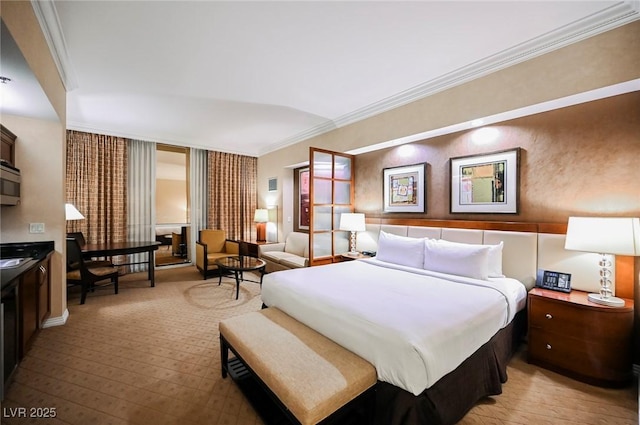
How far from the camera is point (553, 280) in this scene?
7.89ft

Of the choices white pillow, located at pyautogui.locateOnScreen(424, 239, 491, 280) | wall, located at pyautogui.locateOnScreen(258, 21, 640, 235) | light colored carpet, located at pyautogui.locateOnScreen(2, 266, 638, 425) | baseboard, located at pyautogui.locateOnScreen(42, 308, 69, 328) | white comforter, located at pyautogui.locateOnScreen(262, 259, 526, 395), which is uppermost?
wall, located at pyautogui.locateOnScreen(258, 21, 640, 235)

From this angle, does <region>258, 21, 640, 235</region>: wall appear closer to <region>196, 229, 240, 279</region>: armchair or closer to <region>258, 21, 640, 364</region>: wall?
<region>258, 21, 640, 364</region>: wall

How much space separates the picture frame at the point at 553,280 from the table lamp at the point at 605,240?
0.62ft

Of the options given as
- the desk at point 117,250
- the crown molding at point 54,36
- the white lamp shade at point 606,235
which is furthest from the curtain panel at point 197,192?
the white lamp shade at point 606,235

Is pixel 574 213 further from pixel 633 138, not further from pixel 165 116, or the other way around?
pixel 165 116

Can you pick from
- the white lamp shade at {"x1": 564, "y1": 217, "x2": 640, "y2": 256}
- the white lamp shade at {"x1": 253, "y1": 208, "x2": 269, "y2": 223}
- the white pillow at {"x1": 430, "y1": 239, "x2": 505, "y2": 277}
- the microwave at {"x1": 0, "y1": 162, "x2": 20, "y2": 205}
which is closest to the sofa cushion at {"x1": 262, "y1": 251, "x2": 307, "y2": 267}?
the white lamp shade at {"x1": 253, "y1": 208, "x2": 269, "y2": 223}

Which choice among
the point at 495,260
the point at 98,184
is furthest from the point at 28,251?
the point at 495,260

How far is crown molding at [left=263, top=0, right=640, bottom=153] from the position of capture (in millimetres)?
2004

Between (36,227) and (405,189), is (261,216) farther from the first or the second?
(36,227)

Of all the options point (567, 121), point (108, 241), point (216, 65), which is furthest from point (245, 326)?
point (108, 241)

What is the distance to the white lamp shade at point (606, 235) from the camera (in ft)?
6.24

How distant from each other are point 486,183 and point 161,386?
361 cm

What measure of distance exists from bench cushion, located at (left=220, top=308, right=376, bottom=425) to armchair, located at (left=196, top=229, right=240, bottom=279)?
3159 mm

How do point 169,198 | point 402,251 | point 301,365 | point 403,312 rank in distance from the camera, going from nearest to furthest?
point 301,365
point 403,312
point 402,251
point 169,198
